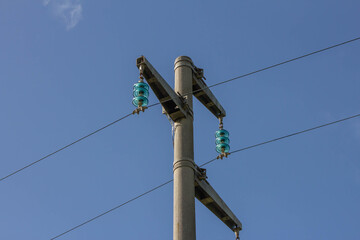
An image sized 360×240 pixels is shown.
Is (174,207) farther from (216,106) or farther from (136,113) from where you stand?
(216,106)

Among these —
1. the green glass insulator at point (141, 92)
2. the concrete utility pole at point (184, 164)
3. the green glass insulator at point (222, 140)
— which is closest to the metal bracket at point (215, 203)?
the concrete utility pole at point (184, 164)

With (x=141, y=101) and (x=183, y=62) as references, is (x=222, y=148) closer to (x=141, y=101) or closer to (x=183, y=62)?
(x=183, y=62)

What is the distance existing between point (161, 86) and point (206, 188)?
183cm

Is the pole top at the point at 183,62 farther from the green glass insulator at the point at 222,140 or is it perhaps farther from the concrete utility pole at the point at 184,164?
the green glass insulator at the point at 222,140

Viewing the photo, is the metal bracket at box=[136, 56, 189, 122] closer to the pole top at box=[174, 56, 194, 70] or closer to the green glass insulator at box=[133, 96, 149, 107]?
the green glass insulator at box=[133, 96, 149, 107]

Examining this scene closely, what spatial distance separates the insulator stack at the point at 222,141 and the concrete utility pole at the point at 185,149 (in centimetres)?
74

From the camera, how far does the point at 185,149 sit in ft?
31.0

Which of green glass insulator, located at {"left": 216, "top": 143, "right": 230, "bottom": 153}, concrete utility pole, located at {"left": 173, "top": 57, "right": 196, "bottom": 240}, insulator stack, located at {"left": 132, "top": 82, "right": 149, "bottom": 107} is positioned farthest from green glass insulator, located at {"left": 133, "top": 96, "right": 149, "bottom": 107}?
green glass insulator, located at {"left": 216, "top": 143, "right": 230, "bottom": 153}

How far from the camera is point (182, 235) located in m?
8.42

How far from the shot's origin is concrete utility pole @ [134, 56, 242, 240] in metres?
8.73

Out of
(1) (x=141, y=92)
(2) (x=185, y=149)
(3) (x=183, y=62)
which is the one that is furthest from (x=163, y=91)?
(2) (x=185, y=149)

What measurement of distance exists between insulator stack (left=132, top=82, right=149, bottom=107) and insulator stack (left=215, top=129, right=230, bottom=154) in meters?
1.66

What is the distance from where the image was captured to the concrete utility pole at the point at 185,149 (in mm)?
8727

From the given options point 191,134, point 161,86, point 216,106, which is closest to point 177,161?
point 191,134
